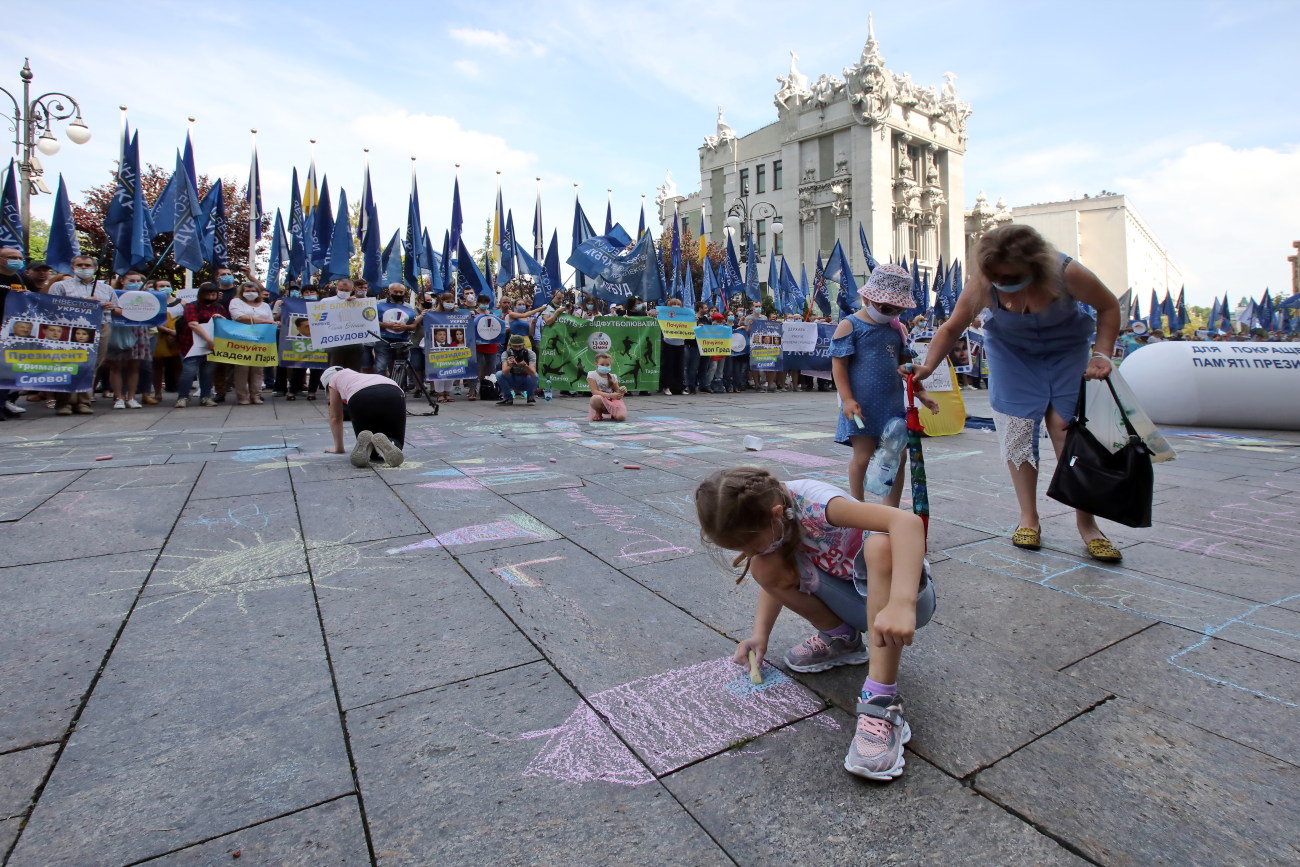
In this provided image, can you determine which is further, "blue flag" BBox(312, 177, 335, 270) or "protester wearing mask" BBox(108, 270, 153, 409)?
"blue flag" BBox(312, 177, 335, 270)

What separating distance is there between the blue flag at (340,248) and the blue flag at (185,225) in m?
2.25

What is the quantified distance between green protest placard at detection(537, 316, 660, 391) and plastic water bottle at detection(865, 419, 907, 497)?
943cm

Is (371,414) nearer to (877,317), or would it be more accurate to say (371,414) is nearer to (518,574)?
(518,574)

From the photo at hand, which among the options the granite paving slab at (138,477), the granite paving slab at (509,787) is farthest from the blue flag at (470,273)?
the granite paving slab at (509,787)

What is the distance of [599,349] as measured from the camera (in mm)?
12820

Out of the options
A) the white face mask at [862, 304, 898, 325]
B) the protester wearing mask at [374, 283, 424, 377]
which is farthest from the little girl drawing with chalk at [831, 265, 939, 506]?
the protester wearing mask at [374, 283, 424, 377]

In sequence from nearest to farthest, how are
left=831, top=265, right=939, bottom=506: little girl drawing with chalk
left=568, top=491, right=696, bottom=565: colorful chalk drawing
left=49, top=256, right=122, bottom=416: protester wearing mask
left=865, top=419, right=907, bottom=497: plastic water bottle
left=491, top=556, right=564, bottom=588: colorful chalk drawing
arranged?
left=491, top=556, right=564, bottom=588: colorful chalk drawing → left=865, top=419, right=907, bottom=497: plastic water bottle → left=568, top=491, right=696, bottom=565: colorful chalk drawing → left=831, top=265, right=939, bottom=506: little girl drawing with chalk → left=49, top=256, right=122, bottom=416: protester wearing mask

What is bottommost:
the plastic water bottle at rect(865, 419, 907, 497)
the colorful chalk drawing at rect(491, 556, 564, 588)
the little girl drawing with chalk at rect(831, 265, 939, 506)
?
the colorful chalk drawing at rect(491, 556, 564, 588)

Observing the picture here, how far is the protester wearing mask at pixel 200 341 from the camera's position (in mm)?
9750

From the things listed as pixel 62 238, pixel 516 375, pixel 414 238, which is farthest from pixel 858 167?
pixel 62 238

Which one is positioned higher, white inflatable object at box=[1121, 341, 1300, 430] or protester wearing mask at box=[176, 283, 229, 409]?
protester wearing mask at box=[176, 283, 229, 409]

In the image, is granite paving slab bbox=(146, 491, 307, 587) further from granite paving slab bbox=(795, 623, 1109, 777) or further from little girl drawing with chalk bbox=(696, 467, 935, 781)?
granite paving slab bbox=(795, 623, 1109, 777)

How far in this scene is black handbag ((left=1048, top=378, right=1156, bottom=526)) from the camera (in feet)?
9.27

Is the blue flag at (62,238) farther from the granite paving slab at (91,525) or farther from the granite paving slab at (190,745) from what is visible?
the granite paving slab at (190,745)
